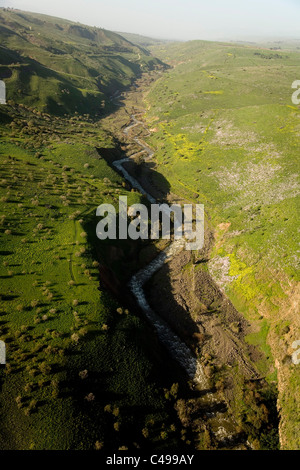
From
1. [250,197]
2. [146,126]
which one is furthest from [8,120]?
[250,197]

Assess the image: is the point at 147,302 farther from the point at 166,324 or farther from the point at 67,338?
the point at 67,338

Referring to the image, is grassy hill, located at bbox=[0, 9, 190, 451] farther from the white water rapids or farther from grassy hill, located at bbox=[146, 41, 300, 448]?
grassy hill, located at bbox=[146, 41, 300, 448]

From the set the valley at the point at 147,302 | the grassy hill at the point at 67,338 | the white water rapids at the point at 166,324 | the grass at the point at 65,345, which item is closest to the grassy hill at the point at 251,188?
the valley at the point at 147,302

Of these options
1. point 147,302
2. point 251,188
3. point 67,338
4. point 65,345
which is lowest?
point 65,345

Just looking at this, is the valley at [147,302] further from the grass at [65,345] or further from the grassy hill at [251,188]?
the grassy hill at [251,188]

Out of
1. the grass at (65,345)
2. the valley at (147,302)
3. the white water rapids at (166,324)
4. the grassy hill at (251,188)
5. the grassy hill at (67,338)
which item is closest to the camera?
the grass at (65,345)

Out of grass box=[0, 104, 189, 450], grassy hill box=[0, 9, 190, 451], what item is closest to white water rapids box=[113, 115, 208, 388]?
grassy hill box=[0, 9, 190, 451]

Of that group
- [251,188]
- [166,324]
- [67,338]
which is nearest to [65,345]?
[67,338]
